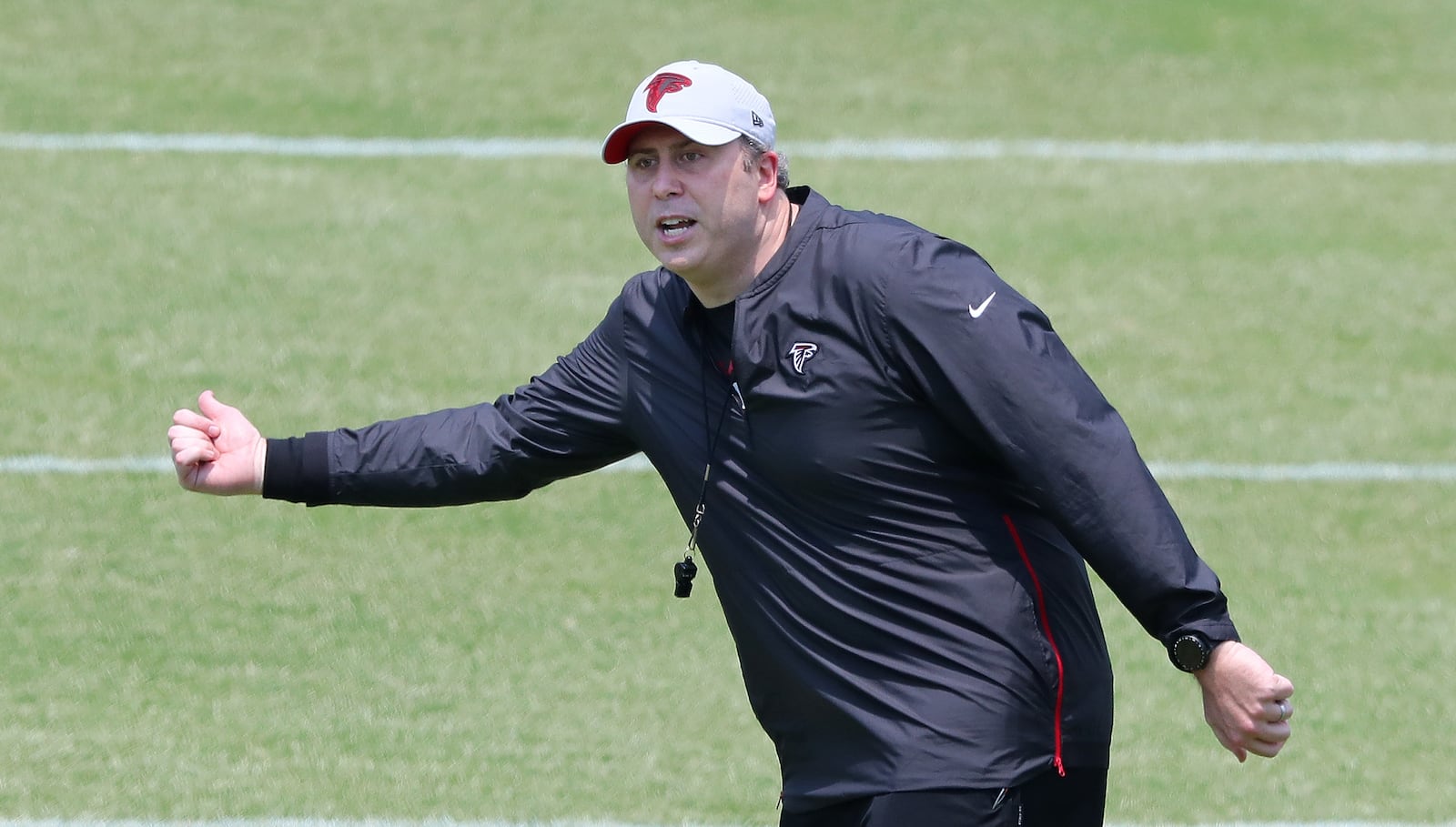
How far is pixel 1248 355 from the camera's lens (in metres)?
7.92

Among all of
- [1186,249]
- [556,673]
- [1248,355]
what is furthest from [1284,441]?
[556,673]

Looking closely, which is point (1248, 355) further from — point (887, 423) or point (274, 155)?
point (887, 423)

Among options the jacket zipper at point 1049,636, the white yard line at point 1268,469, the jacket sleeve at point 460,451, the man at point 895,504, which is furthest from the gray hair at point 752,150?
the white yard line at point 1268,469

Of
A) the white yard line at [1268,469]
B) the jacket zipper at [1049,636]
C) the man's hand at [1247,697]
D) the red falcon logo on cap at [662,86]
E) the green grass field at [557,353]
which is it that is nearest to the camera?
the man's hand at [1247,697]

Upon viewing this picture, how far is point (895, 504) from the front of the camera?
3.46 meters

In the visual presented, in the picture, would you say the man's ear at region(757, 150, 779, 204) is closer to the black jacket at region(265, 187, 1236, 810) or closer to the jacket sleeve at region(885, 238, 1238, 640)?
the black jacket at region(265, 187, 1236, 810)

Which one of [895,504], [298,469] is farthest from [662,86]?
[298,469]

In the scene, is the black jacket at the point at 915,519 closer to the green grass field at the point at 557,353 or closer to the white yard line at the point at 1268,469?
the green grass field at the point at 557,353

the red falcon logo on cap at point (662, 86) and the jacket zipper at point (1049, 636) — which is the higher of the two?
the red falcon logo on cap at point (662, 86)

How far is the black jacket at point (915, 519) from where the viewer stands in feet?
10.8

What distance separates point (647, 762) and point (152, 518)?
7.03 feet

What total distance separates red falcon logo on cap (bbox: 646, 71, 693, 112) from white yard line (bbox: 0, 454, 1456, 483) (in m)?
3.65

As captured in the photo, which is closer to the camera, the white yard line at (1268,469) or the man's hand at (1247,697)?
the man's hand at (1247,697)

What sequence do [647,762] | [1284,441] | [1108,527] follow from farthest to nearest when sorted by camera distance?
[1284,441], [647,762], [1108,527]
